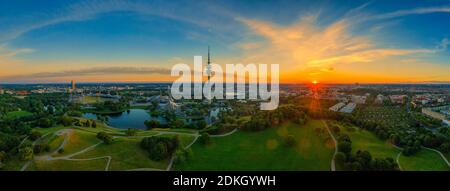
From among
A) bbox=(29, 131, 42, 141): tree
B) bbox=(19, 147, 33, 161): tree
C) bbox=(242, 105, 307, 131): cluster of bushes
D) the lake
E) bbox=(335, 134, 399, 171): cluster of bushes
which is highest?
bbox=(242, 105, 307, 131): cluster of bushes

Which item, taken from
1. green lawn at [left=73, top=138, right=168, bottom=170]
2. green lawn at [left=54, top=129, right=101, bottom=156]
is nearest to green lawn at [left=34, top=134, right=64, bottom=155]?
green lawn at [left=54, top=129, right=101, bottom=156]

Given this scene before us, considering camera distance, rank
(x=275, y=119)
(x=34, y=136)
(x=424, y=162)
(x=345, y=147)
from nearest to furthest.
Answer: (x=345, y=147) < (x=424, y=162) < (x=34, y=136) < (x=275, y=119)

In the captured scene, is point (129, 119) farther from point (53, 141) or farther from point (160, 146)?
point (160, 146)

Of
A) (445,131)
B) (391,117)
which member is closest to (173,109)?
(391,117)

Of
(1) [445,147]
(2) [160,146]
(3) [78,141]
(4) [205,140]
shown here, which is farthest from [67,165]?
(1) [445,147]

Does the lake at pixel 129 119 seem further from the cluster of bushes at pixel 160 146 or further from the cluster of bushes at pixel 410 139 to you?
the cluster of bushes at pixel 410 139

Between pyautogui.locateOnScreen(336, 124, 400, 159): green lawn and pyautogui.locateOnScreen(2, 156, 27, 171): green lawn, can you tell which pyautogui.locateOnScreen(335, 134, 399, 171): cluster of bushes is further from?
pyautogui.locateOnScreen(2, 156, 27, 171): green lawn
